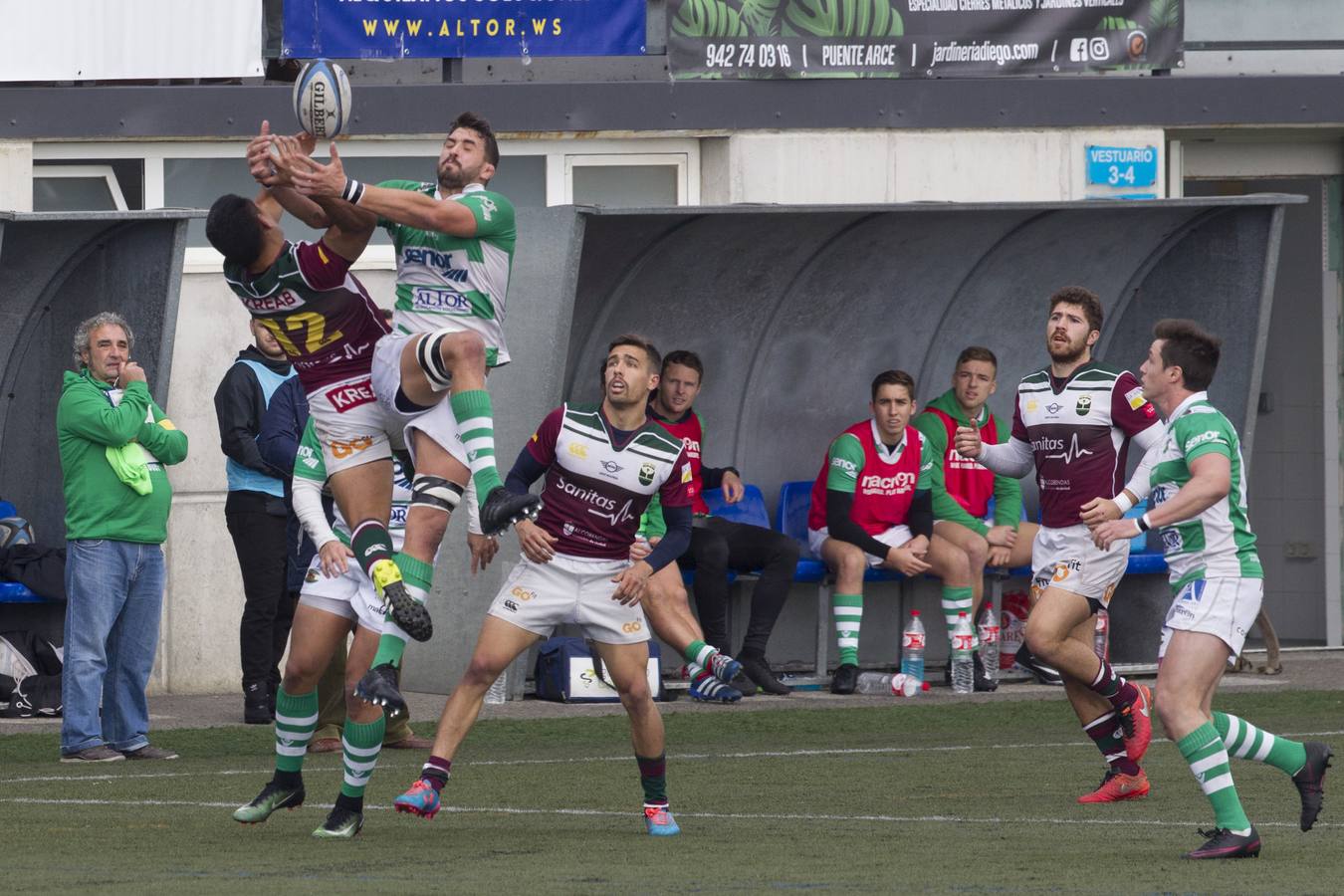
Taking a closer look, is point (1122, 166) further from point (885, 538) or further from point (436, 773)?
point (436, 773)

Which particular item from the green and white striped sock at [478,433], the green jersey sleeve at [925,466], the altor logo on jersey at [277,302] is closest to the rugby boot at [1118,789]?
the green and white striped sock at [478,433]

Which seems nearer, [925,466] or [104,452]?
[104,452]

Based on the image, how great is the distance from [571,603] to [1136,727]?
2.59m

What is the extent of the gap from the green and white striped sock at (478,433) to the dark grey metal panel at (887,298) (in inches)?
216

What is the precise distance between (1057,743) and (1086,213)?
4063mm

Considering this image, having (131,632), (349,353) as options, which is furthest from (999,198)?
(349,353)

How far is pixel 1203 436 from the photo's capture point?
7.71 m

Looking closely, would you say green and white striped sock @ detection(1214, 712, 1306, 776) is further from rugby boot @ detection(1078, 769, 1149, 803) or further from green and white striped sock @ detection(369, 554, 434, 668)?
green and white striped sock @ detection(369, 554, 434, 668)

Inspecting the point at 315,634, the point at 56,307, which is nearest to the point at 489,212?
the point at 315,634

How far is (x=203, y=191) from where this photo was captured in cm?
1436

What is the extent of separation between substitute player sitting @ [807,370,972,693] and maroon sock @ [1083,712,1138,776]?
13.1 feet

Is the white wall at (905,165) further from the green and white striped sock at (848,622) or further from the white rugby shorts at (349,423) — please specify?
the white rugby shorts at (349,423)

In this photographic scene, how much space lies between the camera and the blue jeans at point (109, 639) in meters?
10.6

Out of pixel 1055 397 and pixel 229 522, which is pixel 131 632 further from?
pixel 1055 397
